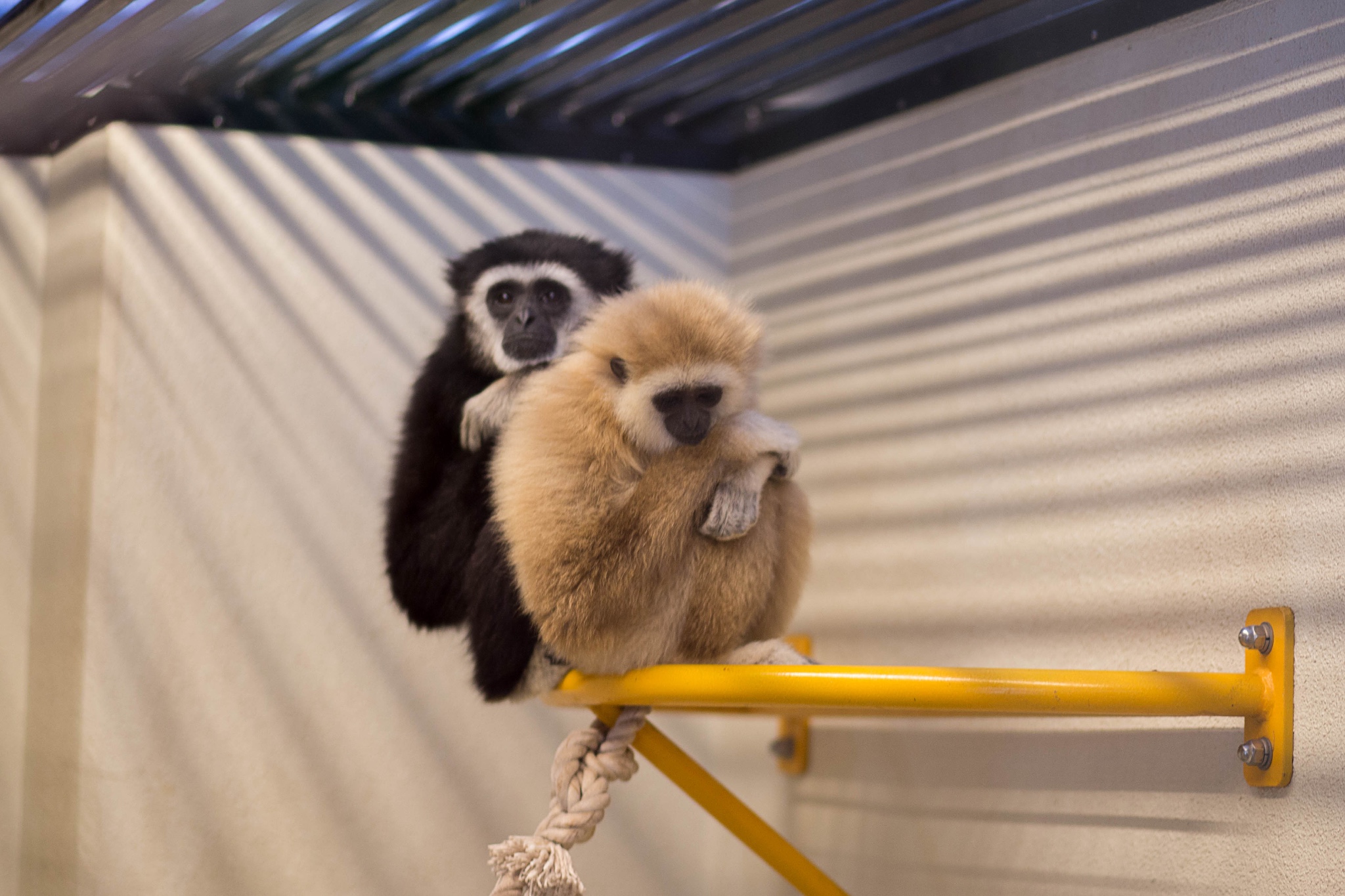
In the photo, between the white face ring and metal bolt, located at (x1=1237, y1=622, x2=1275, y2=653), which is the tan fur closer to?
the white face ring

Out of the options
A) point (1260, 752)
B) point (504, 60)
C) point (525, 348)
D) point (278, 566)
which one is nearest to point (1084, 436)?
point (1260, 752)

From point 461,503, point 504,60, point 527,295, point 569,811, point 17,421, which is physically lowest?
point 569,811

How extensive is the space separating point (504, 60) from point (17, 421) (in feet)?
4.66

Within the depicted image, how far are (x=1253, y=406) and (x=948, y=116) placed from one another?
1180mm

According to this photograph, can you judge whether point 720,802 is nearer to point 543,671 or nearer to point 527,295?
point 543,671

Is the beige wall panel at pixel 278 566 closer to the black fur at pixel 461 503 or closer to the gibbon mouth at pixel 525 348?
the black fur at pixel 461 503

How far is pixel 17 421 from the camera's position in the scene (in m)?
2.58

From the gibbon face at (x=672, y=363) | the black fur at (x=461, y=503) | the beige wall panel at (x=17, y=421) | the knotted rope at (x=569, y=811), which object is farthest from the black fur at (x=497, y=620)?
the beige wall panel at (x=17, y=421)

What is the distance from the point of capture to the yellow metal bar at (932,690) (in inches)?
66.7

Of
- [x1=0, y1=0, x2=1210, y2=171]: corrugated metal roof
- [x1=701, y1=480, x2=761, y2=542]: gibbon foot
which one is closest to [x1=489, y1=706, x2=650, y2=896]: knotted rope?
[x1=701, y1=480, x2=761, y2=542]: gibbon foot

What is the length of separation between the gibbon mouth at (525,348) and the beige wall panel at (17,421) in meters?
1.12

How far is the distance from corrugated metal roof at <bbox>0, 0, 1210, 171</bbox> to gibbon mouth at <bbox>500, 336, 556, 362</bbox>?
0.76 metres

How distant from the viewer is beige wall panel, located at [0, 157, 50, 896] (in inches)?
96.7

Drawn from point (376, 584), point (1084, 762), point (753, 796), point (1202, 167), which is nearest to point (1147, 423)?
point (1202, 167)
